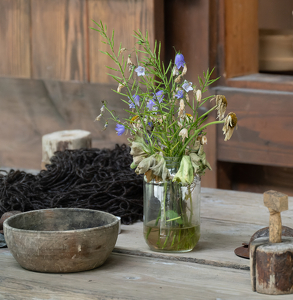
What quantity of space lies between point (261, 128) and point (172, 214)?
1.19 meters

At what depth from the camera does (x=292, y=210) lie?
1.48 metres

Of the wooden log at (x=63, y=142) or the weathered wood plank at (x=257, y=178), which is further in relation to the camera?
the weathered wood plank at (x=257, y=178)

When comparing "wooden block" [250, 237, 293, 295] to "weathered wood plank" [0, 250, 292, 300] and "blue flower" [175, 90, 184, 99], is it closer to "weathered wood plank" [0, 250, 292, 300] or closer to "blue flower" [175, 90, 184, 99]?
"weathered wood plank" [0, 250, 292, 300]

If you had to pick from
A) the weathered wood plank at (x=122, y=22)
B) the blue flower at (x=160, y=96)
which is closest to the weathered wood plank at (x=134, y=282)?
the blue flower at (x=160, y=96)

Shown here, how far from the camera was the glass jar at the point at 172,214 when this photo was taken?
1086 millimetres

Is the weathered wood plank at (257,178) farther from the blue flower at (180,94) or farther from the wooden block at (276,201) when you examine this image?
the wooden block at (276,201)

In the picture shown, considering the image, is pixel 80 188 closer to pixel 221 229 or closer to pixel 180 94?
pixel 221 229

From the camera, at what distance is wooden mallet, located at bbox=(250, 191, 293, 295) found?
0.90 metres

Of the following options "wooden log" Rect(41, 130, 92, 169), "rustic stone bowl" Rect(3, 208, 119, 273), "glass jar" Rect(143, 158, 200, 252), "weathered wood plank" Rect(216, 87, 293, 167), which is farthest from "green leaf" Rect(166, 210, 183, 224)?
"weathered wood plank" Rect(216, 87, 293, 167)

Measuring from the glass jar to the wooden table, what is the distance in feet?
0.08

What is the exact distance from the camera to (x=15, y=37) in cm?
260

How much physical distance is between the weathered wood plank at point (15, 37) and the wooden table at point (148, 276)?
5.01ft

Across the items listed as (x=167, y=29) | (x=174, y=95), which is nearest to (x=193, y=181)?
(x=174, y=95)

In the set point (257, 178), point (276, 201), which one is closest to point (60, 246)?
point (276, 201)
